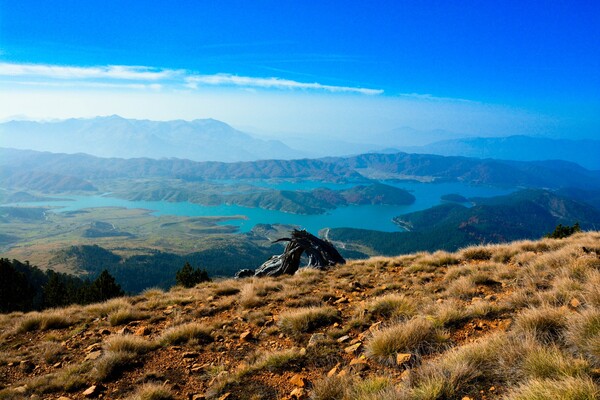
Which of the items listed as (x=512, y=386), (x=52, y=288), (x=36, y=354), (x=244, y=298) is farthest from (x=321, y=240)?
(x=52, y=288)

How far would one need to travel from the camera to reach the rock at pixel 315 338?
7.37 meters

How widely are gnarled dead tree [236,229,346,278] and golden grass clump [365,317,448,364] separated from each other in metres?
11.0

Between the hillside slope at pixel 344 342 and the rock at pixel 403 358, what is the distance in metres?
0.03

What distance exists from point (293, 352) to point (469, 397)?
3.67 meters

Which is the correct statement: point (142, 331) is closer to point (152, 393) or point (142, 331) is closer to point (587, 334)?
point (152, 393)

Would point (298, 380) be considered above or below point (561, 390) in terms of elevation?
below

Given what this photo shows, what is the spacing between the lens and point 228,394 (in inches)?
226

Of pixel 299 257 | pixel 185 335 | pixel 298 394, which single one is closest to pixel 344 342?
pixel 298 394

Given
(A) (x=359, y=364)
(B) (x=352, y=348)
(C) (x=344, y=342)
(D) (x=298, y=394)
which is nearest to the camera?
(D) (x=298, y=394)

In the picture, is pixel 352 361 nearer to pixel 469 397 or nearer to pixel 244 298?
pixel 469 397

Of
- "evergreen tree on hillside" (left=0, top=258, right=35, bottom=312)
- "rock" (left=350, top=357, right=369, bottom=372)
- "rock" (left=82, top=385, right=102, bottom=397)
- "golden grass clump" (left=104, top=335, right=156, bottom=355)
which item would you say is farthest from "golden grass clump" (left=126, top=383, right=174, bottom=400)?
"evergreen tree on hillside" (left=0, top=258, right=35, bottom=312)

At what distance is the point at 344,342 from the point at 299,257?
445 inches

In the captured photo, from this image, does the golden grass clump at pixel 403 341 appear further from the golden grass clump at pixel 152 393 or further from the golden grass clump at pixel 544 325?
the golden grass clump at pixel 152 393

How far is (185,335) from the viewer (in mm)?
8570
